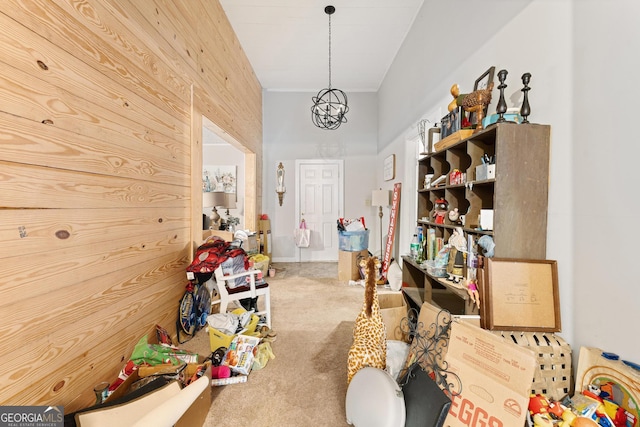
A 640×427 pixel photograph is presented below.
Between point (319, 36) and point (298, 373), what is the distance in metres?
4.01

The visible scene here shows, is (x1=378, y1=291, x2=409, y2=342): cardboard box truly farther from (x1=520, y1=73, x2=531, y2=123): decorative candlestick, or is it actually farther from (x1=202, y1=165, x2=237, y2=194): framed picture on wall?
(x1=202, y1=165, x2=237, y2=194): framed picture on wall

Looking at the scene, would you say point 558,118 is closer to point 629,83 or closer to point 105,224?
point 629,83

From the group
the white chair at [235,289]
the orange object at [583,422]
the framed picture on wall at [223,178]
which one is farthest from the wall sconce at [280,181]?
the orange object at [583,422]

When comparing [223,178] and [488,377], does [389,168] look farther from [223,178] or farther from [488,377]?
[488,377]

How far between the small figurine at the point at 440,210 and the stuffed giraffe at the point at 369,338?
0.78m

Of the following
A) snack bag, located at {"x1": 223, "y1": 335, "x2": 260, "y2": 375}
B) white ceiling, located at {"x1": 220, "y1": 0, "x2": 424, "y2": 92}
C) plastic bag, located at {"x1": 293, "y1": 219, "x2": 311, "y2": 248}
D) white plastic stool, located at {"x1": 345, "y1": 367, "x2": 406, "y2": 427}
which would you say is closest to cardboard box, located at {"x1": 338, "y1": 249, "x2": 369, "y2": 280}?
plastic bag, located at {"x1": 293, "y1": 219, "x2": 311, "y2": 248}

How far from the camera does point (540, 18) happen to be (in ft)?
4.68

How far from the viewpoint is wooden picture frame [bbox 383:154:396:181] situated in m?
4.23

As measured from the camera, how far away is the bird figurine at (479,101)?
5.52 feet

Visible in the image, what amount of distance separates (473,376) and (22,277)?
6.20ft

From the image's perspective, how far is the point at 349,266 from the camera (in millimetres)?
4074

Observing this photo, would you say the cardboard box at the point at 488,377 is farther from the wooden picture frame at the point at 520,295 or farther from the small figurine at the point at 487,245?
the small figurine at the point at 487,245

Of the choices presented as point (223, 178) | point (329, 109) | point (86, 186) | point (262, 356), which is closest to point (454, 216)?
point (262, 356)

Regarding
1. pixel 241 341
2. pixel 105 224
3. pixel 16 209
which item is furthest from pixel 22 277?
pixel 241 341
